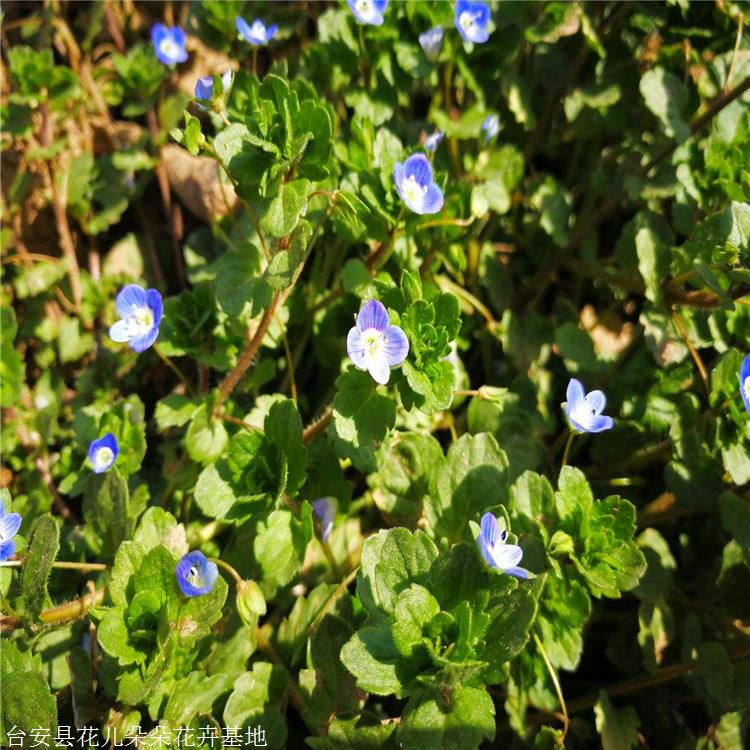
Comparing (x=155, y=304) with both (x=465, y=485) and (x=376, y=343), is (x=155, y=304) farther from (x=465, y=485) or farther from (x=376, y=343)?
(x=465, y=485)

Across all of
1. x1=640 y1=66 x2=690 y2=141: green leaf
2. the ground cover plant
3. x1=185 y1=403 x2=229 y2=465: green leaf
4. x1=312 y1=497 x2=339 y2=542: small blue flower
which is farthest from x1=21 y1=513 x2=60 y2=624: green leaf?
x1=640 y1=66 x2=690 y2=141: green leaf

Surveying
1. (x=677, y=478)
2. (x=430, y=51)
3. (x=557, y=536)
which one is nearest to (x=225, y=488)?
(x=557, y=536)

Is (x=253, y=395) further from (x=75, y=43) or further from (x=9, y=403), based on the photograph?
(x=75, y=43)

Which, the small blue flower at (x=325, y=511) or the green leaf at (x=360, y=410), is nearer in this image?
the green leaf at (x=360, y=410)

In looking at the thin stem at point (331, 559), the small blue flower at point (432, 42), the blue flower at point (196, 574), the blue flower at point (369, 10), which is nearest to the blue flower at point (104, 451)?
the blue flower at point (196, 574)

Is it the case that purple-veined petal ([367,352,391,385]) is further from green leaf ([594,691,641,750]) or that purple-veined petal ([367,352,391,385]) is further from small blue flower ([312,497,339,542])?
green leaf ([594,691,641,750])

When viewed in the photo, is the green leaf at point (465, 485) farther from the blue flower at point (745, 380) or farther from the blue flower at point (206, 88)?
the blue flower at point (206, 88)
